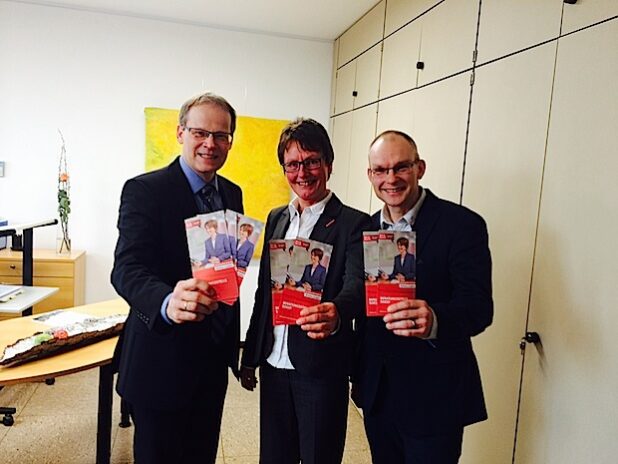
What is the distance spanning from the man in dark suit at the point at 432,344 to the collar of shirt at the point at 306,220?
0.21 metres

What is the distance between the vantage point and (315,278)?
4.53 ft

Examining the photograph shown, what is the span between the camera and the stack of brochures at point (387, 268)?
4.36 ft

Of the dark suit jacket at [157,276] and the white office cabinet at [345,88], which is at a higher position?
the white office cabinet at [345,88]

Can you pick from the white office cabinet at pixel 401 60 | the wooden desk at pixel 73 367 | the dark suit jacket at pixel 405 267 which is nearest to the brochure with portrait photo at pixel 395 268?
the dark suit jacket at pixel 405 267

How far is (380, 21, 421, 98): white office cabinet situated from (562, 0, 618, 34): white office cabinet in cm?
115

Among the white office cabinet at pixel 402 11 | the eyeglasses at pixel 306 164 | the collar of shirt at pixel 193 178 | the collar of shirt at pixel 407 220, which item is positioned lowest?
the collar of shirt at pixel 407 220

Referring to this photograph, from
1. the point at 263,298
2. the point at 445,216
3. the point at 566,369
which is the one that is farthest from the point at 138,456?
the point at 566,369

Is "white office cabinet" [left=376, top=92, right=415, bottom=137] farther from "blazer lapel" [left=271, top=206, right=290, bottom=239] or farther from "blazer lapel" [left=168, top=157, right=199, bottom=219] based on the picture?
"blazer lapel" [left=168, top=157, right=199, bottom=219]

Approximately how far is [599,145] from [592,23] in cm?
41

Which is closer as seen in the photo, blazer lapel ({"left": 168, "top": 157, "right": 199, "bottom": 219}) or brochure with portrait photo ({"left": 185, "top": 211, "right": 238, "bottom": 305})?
brochure with portrait photo ({"left": 185, "top": 211, "right": 238, "bottom": 305})

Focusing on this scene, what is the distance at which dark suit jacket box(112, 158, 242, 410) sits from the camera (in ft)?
4.44

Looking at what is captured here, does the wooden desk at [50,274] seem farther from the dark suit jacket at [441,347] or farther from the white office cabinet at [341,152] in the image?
the dark suit jacket at [441,347]

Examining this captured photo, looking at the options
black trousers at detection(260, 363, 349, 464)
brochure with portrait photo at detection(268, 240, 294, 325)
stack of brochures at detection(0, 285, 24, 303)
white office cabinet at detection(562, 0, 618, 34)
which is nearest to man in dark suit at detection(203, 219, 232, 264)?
brochure with portrait photo at detection(268, 240, 294, 325)

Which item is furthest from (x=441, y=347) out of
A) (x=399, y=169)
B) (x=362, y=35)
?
(x=362, y=35)
